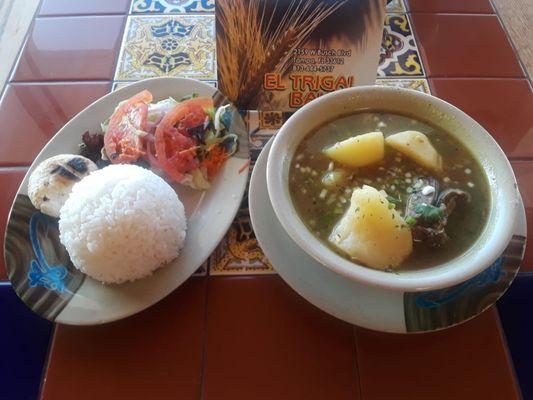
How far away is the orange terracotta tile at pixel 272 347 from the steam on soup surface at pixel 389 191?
0.75 feet

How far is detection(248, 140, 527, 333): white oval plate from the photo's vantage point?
1027 mm

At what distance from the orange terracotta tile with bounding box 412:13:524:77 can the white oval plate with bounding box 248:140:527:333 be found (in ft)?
2.90

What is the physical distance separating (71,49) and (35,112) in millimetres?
385

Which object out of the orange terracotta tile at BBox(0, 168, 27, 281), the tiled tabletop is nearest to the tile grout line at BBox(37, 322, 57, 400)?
the tiled tabletop

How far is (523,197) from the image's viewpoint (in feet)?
4.49

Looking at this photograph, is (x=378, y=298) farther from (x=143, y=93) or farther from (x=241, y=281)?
(x=143, y=93)

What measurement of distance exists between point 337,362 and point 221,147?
0.75 metres

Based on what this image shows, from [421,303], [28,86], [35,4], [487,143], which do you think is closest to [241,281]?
[421,303]

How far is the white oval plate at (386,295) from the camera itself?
1.03 metres

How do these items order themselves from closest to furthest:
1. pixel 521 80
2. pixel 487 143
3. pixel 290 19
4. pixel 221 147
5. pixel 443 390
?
pixel 443 390
pixel 487 143
pixel 290 19
pixel 221 147
pixel 521 80

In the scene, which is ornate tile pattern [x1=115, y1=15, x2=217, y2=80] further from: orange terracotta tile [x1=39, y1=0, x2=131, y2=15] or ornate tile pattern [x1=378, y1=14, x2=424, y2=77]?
ornate tile pattern [x1=378, y1=14, x2=424, y2=77]

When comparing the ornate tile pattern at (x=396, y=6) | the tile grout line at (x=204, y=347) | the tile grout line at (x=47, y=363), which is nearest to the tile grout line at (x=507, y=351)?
the tile grout line at (x=204, y=347)

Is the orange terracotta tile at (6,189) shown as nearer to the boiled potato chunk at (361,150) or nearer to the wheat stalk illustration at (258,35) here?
the wheat stalk illustration at (258,35)

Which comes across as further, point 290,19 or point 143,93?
point 143,93
